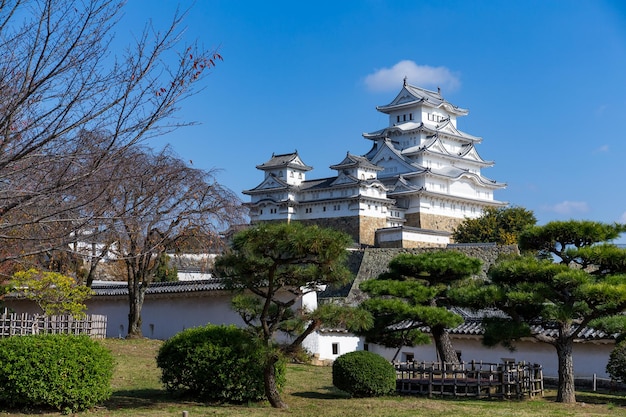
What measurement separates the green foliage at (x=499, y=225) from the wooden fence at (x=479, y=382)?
99.3ft

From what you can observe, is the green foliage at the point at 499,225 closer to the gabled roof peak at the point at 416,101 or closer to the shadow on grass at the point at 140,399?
the gabled roof peak at the point at 416,101

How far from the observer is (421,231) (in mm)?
50375

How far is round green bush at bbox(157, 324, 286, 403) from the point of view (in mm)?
12227

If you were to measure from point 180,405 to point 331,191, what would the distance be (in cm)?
4388

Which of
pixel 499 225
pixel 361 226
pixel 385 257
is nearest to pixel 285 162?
pixel 361 226

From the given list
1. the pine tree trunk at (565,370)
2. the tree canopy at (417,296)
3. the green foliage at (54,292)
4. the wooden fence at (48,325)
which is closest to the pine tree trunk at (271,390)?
the tree canopy at (417,296)

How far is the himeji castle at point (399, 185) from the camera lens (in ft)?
174

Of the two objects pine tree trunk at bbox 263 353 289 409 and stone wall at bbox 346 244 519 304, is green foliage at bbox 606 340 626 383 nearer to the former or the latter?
pine tree trunk at bbox 263 353 289 409

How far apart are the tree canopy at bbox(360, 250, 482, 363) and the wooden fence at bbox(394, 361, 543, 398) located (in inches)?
38.8

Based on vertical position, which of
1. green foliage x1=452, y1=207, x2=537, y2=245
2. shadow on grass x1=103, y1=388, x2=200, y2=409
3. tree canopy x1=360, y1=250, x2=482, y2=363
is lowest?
shadow on grass x1=103, y1=388, x2=200, y2=409

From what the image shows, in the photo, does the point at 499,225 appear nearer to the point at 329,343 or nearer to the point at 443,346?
the point at 329,343

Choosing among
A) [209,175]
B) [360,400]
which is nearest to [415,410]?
[360,400]

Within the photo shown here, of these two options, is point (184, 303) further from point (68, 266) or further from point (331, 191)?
point (331, 191)

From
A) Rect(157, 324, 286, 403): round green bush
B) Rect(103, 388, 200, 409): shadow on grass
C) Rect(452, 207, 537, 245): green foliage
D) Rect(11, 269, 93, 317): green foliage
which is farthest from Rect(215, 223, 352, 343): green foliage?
Rect(452, 207, 537, 245): green foliage
